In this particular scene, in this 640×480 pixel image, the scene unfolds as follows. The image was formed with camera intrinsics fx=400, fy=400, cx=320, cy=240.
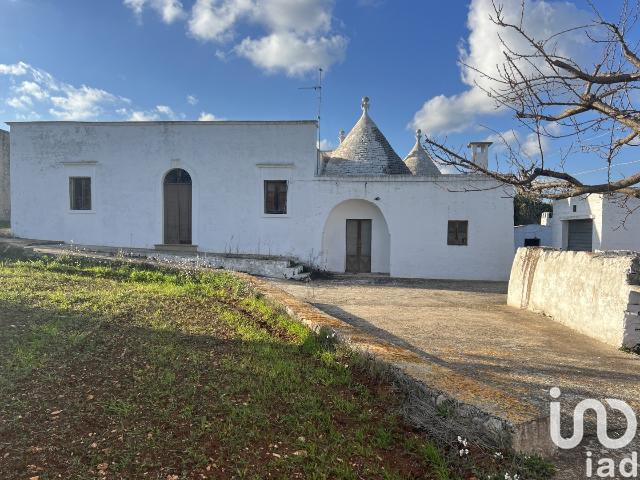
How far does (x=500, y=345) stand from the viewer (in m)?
4.91

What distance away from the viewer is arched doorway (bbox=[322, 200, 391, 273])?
46.9 feet

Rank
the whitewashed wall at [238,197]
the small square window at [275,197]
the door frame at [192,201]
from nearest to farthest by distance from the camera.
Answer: the whitewashed wall at [238,197] < the small square window at [275,197] < the door frame at [192,201]

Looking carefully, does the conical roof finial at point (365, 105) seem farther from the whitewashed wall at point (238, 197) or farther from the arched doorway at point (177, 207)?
the arched doorway at point (177, 207)

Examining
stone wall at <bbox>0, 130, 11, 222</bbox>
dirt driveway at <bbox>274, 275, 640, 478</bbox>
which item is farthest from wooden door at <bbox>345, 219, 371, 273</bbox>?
stone wall at <bbox>0, 130, 11, 222</bbox>

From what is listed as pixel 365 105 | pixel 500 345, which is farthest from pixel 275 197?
pixel 500 345

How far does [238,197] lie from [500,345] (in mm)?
10875

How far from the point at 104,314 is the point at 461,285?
392 inches

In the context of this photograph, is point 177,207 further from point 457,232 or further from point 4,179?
point 4,179

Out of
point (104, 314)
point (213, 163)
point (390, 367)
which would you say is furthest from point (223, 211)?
Result: point (390, 367)

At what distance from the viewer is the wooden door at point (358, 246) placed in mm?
14469

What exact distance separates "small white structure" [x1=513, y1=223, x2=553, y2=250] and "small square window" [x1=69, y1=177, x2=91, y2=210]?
18.7 metres

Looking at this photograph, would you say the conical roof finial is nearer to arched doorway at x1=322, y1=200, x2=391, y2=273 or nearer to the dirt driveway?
arched doorway at x1=322, y1=200, x2=391, y2=273

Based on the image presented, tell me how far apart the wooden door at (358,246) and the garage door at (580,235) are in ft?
28.7

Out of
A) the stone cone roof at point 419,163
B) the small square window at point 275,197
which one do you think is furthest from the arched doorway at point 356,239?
the stone cone roof at point 419,163
